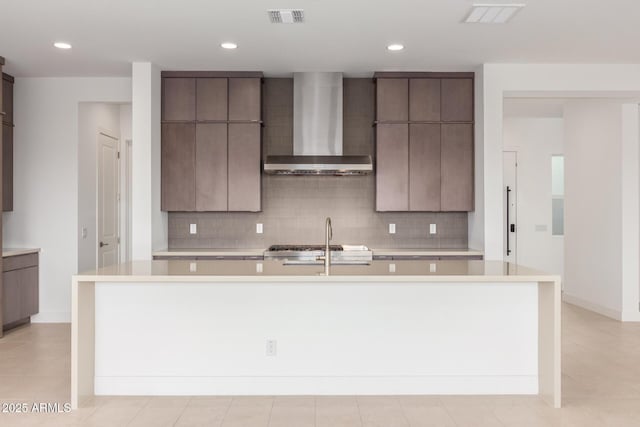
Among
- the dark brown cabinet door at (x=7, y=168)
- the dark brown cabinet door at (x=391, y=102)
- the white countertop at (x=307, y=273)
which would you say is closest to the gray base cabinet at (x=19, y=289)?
the dark brown cabinet door at (x=7, y=168)

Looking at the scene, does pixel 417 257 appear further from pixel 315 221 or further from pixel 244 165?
pixel 244 165

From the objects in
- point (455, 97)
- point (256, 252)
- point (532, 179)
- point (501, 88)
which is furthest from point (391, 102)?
point (532, 179)

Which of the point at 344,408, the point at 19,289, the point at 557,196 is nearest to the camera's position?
the point at 344,408

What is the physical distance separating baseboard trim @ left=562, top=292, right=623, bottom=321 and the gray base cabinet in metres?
6.77

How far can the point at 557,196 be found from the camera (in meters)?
8.88

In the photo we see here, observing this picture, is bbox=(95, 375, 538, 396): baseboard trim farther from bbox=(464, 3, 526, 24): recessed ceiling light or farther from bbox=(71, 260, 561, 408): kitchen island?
bbox=(464, 3, 526, 24): recessed ceiling light

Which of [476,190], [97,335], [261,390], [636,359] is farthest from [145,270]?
[636,359]

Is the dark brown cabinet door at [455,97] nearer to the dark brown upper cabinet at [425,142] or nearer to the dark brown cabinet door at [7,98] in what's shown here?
the dark brown upper cabinet at [425,142]

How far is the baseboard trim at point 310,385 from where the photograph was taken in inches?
141

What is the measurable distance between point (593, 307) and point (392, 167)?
338 centimetres

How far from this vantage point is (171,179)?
5.75 metres

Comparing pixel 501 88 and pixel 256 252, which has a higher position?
pixel 501 88

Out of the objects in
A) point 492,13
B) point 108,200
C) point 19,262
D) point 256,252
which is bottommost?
point 19,262

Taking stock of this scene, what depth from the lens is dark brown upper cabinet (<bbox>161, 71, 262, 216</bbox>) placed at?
575 centimetres
